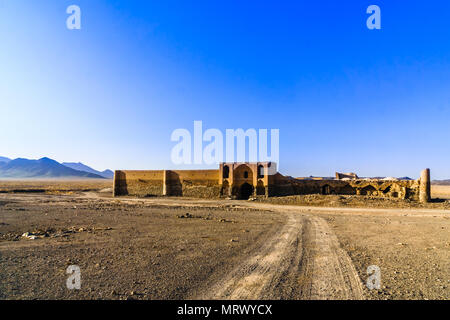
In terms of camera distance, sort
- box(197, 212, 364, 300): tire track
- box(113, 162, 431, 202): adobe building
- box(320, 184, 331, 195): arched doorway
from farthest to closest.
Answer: box(320, 184, 331, 195): arched doorway < box(113, 162, 431, 202): adobe building < box(197, 212, 364, 300): tire track

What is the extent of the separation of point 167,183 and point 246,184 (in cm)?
1101

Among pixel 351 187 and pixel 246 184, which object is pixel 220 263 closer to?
pixel 246 184

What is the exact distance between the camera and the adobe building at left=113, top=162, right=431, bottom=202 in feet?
102

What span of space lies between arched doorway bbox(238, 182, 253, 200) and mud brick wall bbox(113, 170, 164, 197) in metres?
11.2

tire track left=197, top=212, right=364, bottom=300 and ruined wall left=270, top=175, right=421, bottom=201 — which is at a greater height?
ruined wall left=270, top=175, right=421, bottom=201

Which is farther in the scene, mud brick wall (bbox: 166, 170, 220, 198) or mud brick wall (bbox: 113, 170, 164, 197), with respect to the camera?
mud brick wall (bbox: 113, 170, 164, 197)

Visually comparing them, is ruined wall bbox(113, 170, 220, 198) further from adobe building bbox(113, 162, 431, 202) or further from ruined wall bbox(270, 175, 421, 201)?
ruined wall bbox(270, 175, 421, 201)

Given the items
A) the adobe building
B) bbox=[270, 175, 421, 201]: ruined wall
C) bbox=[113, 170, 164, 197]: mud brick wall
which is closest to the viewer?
bbox=[270, 175, 421, 201]: ruined wall

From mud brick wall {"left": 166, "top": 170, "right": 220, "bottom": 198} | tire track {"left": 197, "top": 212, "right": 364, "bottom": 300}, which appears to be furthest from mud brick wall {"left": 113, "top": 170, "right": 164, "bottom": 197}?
tire track {"left": 197, "top": 212, "right": 364, "bottom": 300}

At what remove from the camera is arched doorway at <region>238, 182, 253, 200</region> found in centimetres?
3550
